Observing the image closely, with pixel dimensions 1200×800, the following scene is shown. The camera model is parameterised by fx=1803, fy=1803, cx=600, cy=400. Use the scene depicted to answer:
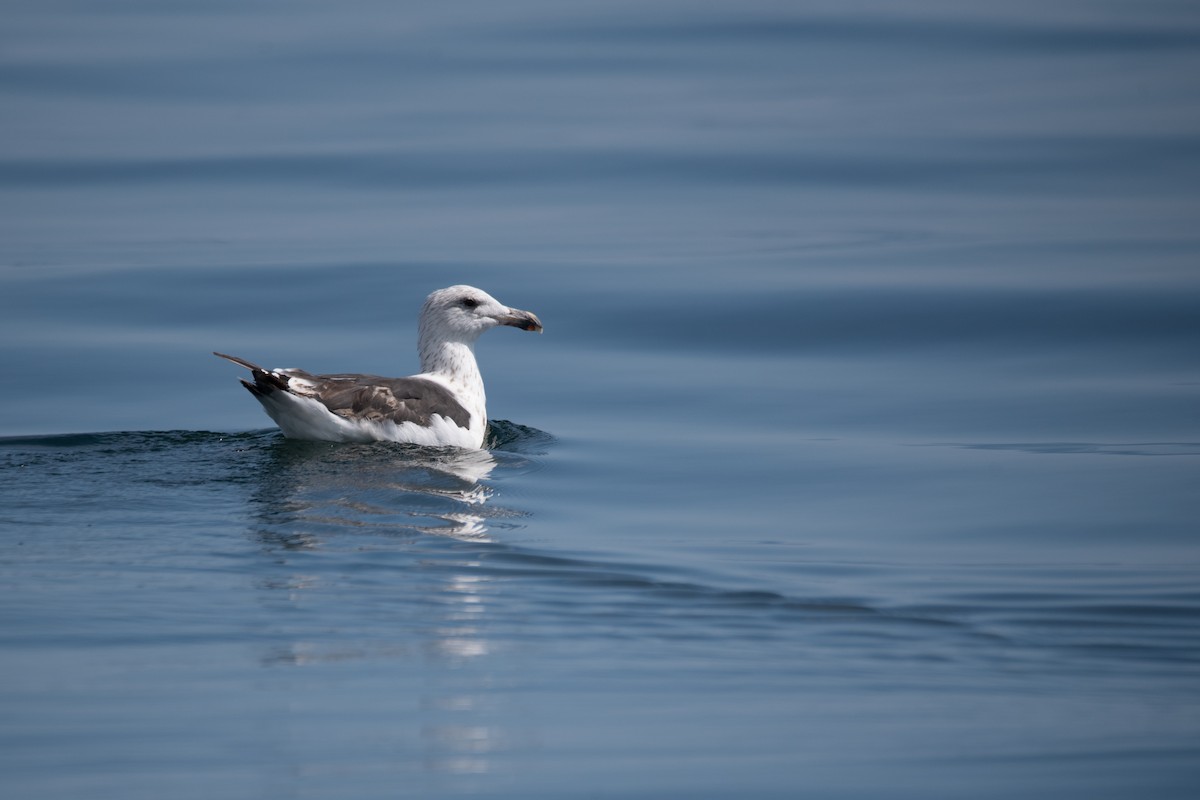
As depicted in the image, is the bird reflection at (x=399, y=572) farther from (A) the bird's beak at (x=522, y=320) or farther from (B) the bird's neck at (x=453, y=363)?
(A) the bird's beak at (x=522, y=320)

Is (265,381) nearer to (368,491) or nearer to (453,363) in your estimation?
(368,491)

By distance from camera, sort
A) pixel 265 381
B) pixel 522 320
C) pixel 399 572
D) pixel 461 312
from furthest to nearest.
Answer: pixel 461 312
pixel 522 320
pixel 265 381
pixel 399 572

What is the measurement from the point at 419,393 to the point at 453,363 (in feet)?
3.30

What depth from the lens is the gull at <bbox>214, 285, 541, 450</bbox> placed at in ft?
41.5

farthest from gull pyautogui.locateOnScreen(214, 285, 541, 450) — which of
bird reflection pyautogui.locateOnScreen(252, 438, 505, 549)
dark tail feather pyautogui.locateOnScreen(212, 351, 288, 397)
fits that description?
bird reflection pyautogui.locateOnScreen(252, 438, 505, 549)

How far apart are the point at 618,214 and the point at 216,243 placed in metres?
4.66

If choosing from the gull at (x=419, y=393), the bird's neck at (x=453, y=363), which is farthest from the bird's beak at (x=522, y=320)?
the bird's neck at (x=453, y=363)

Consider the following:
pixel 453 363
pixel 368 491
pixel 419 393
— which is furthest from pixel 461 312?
pixel 368 491

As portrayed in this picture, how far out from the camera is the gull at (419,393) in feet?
41.5

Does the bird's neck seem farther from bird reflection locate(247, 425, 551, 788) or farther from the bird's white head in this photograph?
bird reflection locate(247, 425, 551, 788)

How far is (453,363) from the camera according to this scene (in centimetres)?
1428

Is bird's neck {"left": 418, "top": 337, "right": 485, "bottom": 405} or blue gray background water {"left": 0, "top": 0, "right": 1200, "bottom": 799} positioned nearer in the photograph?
blue gray background water {"left": 0, "top": 0, "right": 1200, "bottom": 799}

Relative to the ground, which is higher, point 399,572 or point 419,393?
point 419,393

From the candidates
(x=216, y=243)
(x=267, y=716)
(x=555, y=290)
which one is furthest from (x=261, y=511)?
(x=216, y=243)
